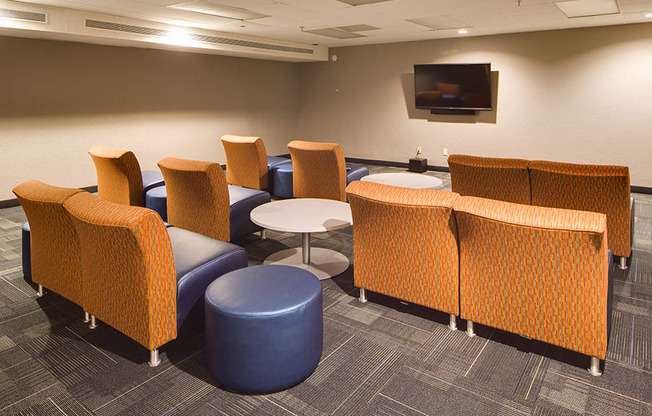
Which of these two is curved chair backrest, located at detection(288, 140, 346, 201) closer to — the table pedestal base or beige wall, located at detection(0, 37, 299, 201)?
the table pedestal base

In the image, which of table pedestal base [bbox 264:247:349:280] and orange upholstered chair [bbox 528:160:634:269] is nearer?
orange upholstered chair [bbox 528:160:634:269]

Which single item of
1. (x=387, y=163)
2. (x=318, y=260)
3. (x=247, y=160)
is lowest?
(x=318, y=260)

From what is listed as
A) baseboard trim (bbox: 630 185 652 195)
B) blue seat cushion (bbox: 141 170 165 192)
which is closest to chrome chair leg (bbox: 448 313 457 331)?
blue seat cushion (bbox: 141 170 165 192)

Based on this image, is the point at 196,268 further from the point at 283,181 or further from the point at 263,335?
the point at 283,181

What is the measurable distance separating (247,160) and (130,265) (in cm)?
342

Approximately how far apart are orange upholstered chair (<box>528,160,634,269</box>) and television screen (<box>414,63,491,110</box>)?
4301mm

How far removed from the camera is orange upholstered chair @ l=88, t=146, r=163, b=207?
407 centimetres

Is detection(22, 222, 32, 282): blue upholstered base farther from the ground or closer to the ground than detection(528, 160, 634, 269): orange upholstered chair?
closer to the ground

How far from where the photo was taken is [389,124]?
8375mm

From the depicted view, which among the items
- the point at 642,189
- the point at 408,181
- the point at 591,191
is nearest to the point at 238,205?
the point at 408,181

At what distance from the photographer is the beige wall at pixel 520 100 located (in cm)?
613

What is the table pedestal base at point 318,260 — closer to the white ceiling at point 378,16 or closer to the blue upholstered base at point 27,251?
the blue upholstered base at point 27,251

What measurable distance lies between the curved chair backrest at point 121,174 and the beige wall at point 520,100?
203 inches

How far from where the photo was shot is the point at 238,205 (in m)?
3.82
